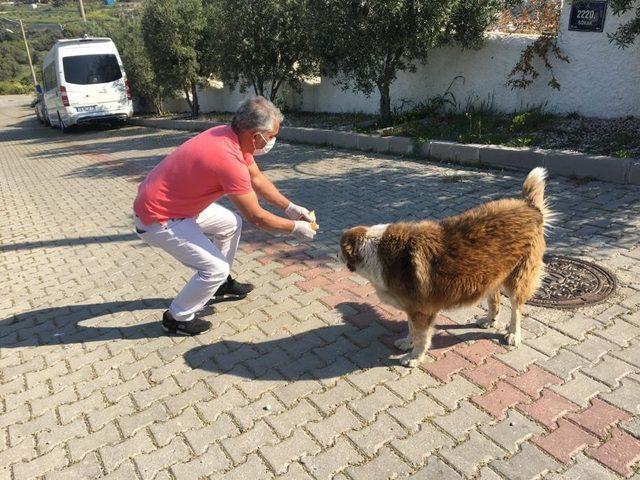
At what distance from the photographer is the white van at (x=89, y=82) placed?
1847 centimetres

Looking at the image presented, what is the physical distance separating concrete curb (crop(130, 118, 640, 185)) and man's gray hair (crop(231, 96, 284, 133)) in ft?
17.5

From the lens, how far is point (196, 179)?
367 cm

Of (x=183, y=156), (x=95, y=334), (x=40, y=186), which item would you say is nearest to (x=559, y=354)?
(x=183, y=156)

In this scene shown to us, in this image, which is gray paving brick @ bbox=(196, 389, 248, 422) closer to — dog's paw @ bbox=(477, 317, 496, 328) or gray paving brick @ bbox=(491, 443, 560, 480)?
gray paving brick @ bbox=(491, 443, 560, 480)

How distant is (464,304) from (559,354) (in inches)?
33.4

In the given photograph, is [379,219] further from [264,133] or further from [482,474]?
[482,474]

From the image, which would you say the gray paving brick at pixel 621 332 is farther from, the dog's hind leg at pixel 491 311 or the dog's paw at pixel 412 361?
the dog's paw at pixel 412 361

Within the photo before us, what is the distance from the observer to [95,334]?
430cm

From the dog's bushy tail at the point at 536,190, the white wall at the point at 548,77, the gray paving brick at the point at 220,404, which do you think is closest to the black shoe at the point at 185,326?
the gray paving brick at the point at 220,404

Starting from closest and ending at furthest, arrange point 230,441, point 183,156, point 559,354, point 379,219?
point 230,441
point 559,354
point 183,156
point 379,219

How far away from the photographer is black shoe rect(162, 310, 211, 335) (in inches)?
162

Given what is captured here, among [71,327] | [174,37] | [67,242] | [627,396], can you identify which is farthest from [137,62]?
[627,396]

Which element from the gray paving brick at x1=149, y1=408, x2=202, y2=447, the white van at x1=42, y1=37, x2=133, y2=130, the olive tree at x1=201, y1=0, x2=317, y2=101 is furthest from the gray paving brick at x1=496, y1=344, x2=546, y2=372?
the white van at x1=42, y1=37, x2=133, y2=130

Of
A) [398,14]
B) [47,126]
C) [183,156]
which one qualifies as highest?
[398,14]
